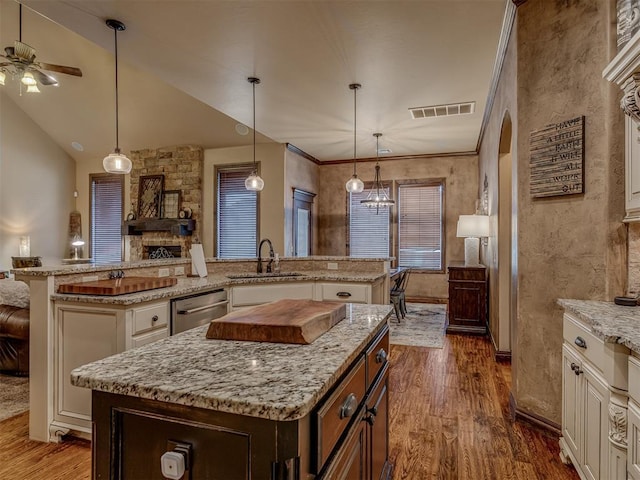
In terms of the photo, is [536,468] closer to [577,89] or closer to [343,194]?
[577,89]

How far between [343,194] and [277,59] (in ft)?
16.2

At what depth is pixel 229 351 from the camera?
1.15 meters

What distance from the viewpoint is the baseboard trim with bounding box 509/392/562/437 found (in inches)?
97.4

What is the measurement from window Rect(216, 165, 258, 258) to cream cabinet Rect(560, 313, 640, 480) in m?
5.63

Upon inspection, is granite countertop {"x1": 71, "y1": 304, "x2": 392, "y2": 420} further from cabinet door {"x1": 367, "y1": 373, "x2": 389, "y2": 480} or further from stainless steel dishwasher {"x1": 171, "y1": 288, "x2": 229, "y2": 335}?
stainless steel dishwasher {"x1": 171, "y1": 288, "x2": 229, "y2": 335}

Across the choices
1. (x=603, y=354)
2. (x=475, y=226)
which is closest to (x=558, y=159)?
(x=603, y=354)

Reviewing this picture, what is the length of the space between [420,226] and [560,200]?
5564mm

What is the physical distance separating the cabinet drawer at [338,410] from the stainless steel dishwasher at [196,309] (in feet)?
5.84

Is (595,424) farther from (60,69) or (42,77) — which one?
(42,77)

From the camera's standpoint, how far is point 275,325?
125 cm

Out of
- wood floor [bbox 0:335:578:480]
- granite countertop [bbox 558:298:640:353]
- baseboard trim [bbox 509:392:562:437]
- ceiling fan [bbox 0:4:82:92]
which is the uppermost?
ceiling fan [bbox 0:4:82:92]

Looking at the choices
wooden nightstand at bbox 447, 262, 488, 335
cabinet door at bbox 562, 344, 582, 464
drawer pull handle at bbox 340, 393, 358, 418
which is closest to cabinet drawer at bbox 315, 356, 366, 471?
drawer pull handle at bbox 340, 393, 358, 418

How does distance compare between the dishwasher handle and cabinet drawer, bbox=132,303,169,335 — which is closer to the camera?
cabinet drawer, bbox=132,303,169,335

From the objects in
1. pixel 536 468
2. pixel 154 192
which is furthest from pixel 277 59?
pixel 154 192
